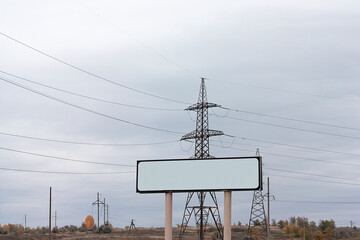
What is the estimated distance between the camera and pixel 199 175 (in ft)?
112

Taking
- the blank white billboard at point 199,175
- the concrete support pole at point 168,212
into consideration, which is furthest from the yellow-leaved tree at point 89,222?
the blank white billboard at point 199,175

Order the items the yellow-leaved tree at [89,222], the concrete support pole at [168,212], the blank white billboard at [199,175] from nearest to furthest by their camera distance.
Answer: the blank white billboard at [199,175], the concrete support pole at [168,212], the yellow-leaved tree at [89,222]

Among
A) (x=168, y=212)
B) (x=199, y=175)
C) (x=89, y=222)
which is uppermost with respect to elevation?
(x=199, y=175)

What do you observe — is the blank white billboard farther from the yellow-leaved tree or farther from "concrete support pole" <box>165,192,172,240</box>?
the yellow-leaved tree

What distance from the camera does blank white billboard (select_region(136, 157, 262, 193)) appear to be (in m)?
33.3

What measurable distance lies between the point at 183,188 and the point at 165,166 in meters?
1.73

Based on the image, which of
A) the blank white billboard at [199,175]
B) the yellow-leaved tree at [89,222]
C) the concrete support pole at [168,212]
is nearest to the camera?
the blank white billboard at [199,175]

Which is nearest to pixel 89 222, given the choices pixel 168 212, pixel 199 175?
pixel 168 212

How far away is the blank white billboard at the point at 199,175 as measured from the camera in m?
33.3

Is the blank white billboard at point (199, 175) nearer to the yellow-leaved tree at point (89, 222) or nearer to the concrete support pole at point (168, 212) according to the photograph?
the concrete support pole at point (168, 212)

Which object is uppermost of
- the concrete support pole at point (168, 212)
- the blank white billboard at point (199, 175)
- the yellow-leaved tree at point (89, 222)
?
the blank white billboard at point (199, 175)

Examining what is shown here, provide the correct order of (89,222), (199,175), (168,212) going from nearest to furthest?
1. (199,175)
2. (168,212)
3. (89,222)

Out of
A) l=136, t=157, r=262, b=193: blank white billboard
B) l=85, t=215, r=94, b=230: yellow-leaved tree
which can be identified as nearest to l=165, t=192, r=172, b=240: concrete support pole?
l=136, t=157, r=262, b=193: blank white billboard

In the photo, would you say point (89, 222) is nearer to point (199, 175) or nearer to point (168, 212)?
point (168, 212)
